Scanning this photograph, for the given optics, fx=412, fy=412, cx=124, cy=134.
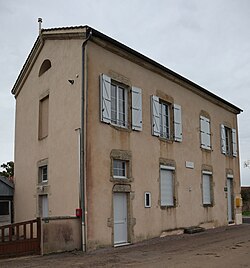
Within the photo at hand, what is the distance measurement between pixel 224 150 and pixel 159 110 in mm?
6374

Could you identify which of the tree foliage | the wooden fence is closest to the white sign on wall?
the wooden fence

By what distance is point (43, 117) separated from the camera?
14.9 m

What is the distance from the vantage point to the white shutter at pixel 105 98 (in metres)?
12.6

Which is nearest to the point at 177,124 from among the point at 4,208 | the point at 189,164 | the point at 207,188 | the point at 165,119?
the point at 165,119

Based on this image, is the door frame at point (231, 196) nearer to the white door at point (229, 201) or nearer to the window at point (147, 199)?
the white door at point (229, 201)

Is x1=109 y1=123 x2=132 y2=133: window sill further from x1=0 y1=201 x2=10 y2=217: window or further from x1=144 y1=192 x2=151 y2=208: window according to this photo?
x1=0 y1=201 x2=10 y2=217: window

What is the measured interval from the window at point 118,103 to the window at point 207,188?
5.53 meters

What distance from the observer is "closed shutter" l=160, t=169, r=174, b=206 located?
15.1 meters

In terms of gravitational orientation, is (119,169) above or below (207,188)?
above

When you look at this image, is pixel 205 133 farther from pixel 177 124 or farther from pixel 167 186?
pixel 167 186

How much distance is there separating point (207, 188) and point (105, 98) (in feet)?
26.3

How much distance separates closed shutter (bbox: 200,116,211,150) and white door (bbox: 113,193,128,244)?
6.29 m

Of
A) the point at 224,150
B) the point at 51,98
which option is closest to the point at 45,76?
the point at 51,98

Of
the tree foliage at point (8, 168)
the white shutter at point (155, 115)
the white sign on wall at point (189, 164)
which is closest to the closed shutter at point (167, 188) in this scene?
the white sign on wall at point (189, 164)
